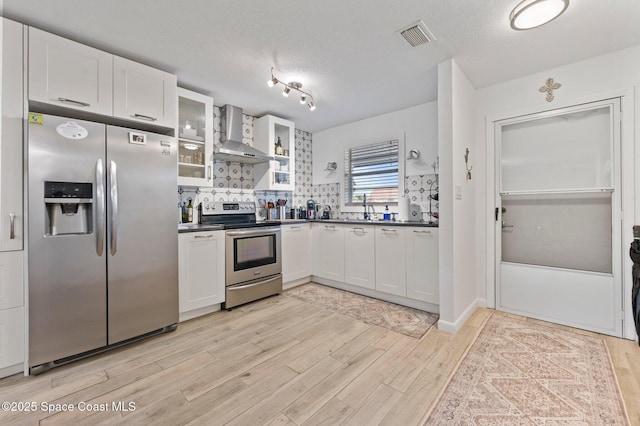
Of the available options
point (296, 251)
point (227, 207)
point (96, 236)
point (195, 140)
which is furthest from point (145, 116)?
point (296, 251)

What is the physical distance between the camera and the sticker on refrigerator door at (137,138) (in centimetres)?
226

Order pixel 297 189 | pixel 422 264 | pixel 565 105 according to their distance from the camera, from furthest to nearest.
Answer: pixel 297 189 → pixel 422 264 → pixel 565 105

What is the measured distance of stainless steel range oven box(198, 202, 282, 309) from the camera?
3053 mm

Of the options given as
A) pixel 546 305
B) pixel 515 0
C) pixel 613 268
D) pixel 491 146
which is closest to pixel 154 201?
pixel 515 0

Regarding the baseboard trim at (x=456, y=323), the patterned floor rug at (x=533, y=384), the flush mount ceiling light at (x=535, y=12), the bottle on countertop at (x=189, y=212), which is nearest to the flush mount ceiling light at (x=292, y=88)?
the bottle on countertop at (x=189, y=212)

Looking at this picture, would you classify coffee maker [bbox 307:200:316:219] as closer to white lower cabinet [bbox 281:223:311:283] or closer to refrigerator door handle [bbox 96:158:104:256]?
white lower cabinet [bbox 281:223:311:283]

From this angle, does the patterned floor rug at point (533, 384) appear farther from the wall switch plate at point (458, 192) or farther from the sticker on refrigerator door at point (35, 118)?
the sticker on refrigerator door at point (35, 118)

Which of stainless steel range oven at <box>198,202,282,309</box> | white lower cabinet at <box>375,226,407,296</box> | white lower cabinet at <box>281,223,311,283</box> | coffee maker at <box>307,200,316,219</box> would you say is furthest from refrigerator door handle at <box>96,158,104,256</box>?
coffee maker at <box>307,200,316,219</box>

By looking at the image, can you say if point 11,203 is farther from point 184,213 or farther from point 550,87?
point 550,87

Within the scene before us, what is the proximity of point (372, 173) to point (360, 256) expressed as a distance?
1372mm

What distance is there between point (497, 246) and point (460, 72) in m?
1.88

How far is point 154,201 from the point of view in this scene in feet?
7.79

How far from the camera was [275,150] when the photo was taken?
13.1 feet

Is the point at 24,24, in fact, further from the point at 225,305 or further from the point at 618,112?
the point at 618,112
